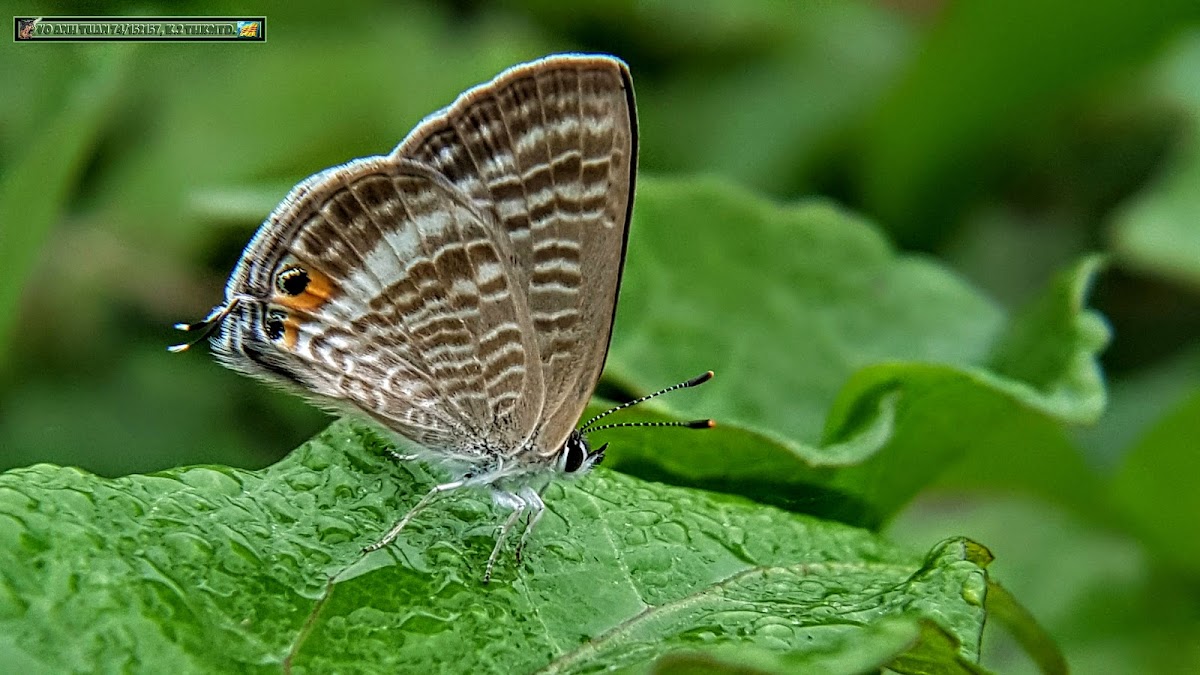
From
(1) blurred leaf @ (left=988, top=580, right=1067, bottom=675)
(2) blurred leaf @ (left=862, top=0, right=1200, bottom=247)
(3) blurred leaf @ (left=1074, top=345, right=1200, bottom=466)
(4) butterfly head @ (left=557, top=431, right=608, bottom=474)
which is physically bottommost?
(1) blurred leaf @ (left=988, top=580, right=1067, bottom=675)

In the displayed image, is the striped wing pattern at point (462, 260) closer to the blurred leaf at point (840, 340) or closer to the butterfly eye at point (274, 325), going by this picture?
the butterfly eye at point (274, 325)

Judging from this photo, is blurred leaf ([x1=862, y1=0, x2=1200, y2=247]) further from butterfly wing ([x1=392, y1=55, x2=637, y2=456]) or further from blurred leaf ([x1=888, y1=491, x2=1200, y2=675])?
butterfly wing ([x1=392, y1=55, x2=637, y2=456])

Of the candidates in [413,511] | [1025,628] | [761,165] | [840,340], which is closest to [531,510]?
[413,511]

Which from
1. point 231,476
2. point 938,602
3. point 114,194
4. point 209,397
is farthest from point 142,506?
point 114,194

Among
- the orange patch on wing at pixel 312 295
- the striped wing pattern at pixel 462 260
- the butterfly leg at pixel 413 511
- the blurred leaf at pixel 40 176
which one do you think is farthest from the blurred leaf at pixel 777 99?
the butterfly leg at pixel 413 511

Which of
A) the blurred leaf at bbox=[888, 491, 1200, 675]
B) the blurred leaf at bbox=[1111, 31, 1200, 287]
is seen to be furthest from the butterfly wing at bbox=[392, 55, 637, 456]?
the blurred leaf at bbox=[1111, 31, 1200, 287]

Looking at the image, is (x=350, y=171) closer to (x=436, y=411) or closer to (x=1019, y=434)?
(x=436, y=411)

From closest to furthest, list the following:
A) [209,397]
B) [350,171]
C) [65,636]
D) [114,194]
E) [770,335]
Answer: [65,636] → [350,171] → [770,335] → [209,397] → [114,194]
